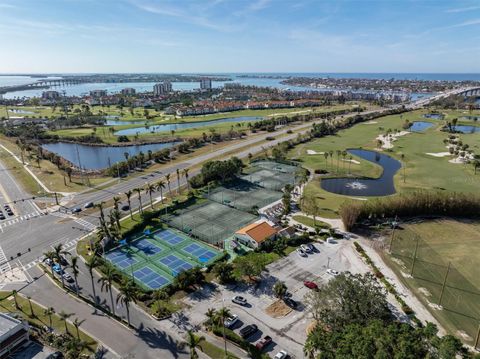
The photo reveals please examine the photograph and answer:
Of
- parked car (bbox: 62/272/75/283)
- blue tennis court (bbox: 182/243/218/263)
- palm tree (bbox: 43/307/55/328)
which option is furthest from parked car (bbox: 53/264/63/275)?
blue tennis court (bbox: 182/243/218/263)

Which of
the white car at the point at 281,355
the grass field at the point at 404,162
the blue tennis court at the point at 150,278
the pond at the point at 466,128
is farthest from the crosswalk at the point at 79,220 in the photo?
the pond at the point at 466,128

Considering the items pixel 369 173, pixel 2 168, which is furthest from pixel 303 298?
pixel 2 168

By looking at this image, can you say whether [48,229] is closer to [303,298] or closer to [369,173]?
[303,298]

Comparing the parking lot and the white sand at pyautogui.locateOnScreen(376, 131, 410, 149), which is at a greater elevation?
the white sand at pyautogui.locateOnScreen(376, 131, 410, 149)

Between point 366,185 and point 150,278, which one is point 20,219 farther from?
point 366,185

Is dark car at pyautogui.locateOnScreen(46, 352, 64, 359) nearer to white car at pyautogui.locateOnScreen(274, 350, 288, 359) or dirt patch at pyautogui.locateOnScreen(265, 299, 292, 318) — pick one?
white car at pyautogui.locateOnScreen(274, 350, 288, 359)

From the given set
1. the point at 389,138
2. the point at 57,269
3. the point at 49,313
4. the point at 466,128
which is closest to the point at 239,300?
the point at 49,313
